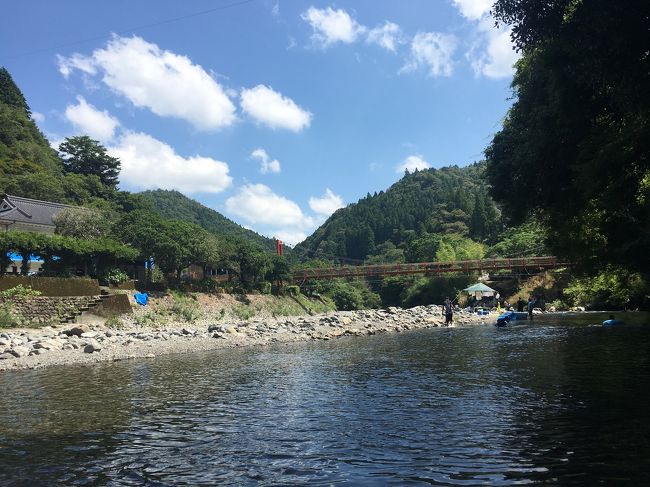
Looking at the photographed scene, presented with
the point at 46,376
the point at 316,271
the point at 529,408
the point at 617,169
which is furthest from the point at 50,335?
the point at 316,271

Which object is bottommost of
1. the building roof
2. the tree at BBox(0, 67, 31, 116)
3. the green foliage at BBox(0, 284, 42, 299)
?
the green foliage at BBox(0, 284, 42, 299)

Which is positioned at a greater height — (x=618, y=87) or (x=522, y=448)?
(x=618, y=87)

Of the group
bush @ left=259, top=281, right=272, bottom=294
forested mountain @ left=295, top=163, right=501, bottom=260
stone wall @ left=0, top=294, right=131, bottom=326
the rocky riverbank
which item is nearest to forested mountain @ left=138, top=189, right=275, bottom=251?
forested mountain @ left=295, top=163, right=501, bottom=260

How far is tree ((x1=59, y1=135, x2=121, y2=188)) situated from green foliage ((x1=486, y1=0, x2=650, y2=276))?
8891 centimetres

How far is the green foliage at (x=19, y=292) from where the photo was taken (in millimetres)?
27513

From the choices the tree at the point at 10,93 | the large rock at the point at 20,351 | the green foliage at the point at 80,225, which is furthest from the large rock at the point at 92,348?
the tree at the point at 10,93

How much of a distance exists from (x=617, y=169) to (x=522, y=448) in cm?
865

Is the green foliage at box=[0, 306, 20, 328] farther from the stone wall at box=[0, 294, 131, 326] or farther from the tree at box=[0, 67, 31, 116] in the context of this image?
the tree at box=[0, 67, 31, 116]

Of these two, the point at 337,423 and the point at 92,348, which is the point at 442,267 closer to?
the point at 92,348

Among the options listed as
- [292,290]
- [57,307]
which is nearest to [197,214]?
[292,290]

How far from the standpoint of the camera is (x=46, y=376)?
47.9 feet

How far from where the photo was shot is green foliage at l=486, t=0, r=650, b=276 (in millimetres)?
9594

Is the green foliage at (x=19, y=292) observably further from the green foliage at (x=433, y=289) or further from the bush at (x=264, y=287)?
the green foliage at (x=433, y=289)

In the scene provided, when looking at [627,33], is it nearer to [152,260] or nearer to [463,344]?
[463,344]
